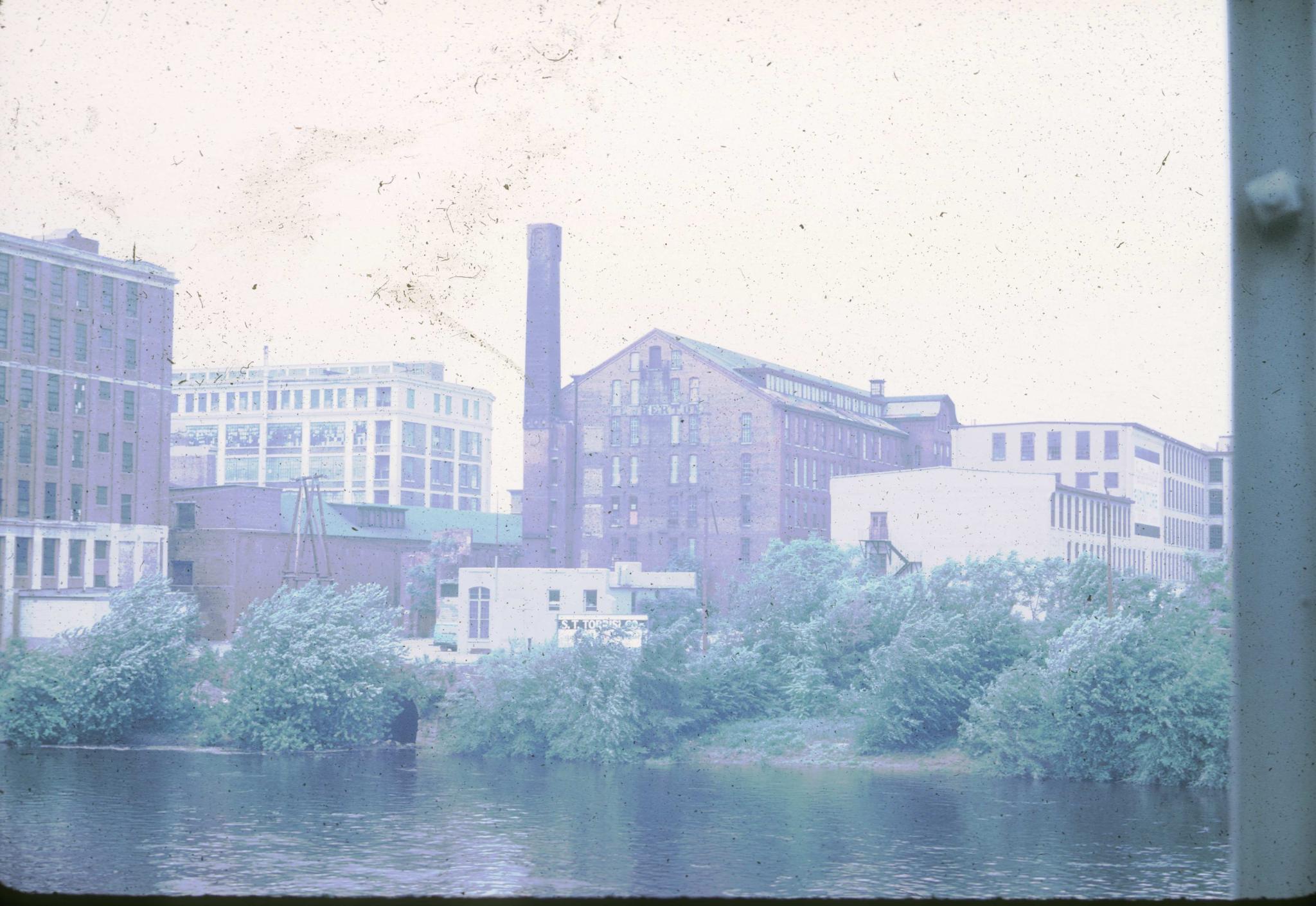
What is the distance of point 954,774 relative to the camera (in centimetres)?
2253

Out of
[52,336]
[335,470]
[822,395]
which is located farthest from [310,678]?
[335,470]

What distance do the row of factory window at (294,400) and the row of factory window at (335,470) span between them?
163 cm

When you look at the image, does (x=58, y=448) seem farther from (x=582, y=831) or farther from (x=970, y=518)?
(x=970, y=518)

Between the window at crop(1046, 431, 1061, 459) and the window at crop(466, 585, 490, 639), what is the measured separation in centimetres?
1459

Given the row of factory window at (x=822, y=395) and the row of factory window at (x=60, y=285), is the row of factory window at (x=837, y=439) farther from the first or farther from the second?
the row of factory window at (x=60, y=285)

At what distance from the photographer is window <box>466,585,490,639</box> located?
2927cm

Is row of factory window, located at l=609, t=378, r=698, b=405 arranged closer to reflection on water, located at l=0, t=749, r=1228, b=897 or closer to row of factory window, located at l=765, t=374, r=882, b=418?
row of factory window, located at l=765, t=374, r=882, b=418

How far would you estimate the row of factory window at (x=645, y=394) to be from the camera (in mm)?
36406

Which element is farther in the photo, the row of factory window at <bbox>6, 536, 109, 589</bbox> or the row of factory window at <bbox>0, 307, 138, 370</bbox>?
the row of factory window at <bbox>0, 307, 138, 370</bbox>

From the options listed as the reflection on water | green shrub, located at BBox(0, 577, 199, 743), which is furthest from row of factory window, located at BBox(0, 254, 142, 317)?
the reflection on water

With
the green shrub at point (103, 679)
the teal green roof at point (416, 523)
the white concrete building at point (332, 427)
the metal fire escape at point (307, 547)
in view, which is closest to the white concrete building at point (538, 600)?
the teal green roof at point (416, 523)

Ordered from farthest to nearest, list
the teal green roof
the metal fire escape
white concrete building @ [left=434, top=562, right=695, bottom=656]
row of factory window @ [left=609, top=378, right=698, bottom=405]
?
row of factory window @ [left=609, top=378, right=698, bottom=405] < the teal green roof < the metal fire escape < white concrete building @ [left=434, top=562, right=695, bottom=656]

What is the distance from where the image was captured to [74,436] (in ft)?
97.9

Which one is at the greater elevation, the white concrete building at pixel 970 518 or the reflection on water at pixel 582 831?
the white concrete building at pixel 970 518
